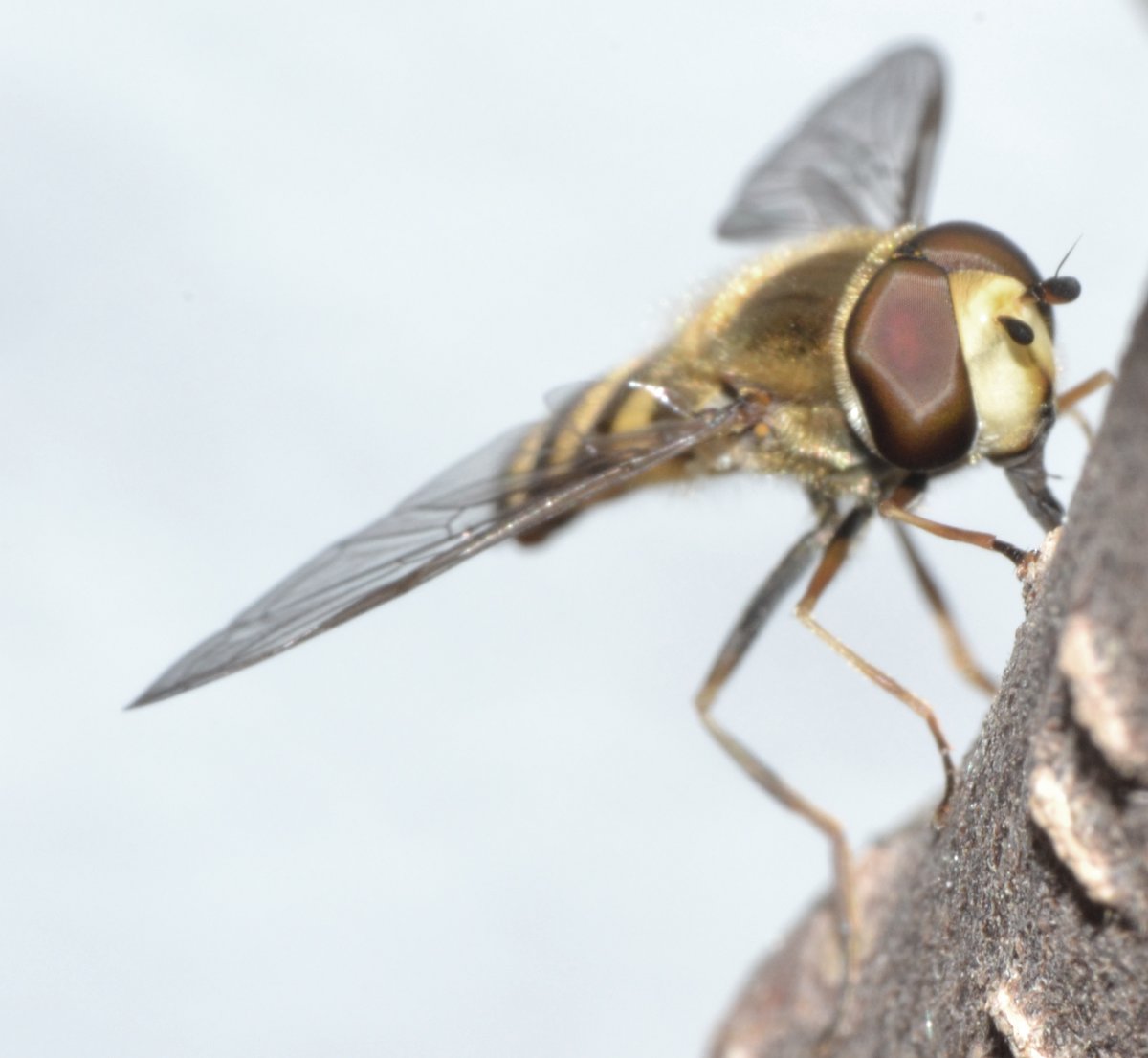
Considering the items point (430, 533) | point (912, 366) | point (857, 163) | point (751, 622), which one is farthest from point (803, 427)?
point (857, 163)

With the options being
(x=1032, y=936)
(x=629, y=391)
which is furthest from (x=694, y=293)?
(x=1032, y=936)

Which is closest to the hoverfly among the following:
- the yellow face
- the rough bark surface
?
the yellow face

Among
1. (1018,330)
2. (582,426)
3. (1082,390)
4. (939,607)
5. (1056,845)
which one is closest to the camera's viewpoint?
(1056,845)

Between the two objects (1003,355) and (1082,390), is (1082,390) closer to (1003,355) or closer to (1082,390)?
(1082,390)

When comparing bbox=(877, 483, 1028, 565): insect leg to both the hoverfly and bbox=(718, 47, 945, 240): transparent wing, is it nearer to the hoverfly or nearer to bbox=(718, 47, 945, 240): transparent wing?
the hoverfly

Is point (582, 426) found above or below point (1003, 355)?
A: above

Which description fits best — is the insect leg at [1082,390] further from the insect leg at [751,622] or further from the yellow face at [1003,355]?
the insect leg at [751,622]

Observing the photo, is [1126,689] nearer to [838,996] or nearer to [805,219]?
[838,996]
